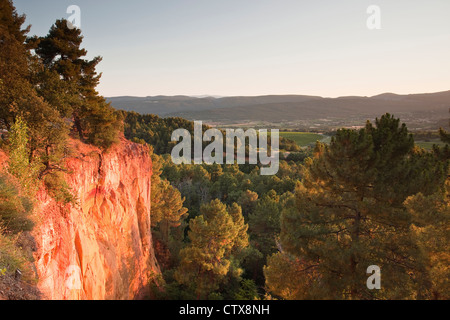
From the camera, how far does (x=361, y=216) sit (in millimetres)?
10398

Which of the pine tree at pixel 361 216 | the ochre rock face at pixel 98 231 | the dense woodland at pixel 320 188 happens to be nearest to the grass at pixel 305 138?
the ochre rock face at pixel 98 231

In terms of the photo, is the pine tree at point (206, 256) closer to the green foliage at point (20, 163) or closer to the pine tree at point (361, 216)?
the pine tree at point (361, 216)

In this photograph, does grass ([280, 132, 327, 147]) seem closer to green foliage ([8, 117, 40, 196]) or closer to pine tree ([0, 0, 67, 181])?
pine tree ([0, 0, 67, 181])

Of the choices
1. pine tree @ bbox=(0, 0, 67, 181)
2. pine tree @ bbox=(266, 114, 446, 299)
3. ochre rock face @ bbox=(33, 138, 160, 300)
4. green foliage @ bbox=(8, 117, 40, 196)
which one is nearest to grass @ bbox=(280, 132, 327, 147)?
ochre rock face @ bbox=(33, 138, 160, 300)

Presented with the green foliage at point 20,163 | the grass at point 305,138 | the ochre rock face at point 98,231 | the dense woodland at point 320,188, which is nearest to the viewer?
the dense woodland at point 320,188

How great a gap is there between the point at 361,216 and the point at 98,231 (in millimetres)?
14116

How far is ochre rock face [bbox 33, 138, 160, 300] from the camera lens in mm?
9531

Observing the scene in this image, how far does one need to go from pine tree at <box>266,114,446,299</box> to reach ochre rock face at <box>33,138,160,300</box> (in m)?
9.01

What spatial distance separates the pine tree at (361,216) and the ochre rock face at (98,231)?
9012 mm

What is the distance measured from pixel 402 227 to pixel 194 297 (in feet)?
55.2

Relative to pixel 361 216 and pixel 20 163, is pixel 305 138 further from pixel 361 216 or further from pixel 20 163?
pixel 20 163

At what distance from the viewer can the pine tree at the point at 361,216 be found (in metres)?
9.16

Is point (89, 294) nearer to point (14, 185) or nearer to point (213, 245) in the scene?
point (14, 185)
